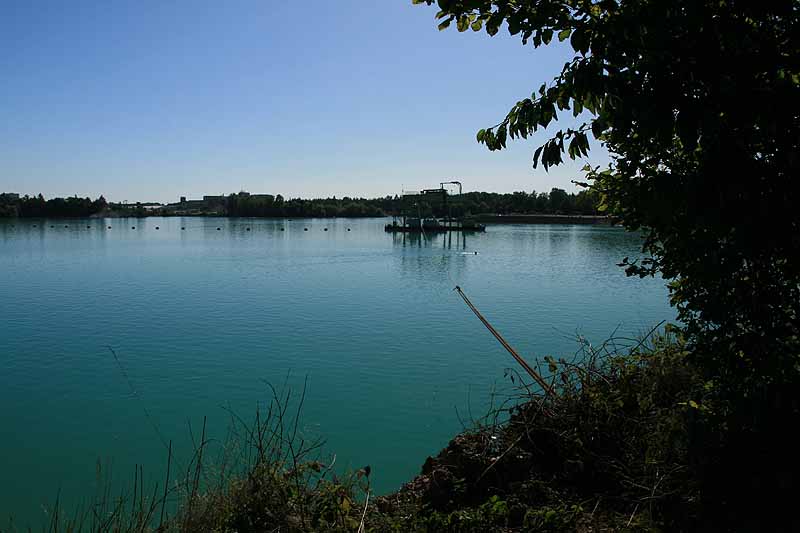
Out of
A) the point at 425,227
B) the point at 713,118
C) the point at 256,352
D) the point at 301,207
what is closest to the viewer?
the point at 713,118

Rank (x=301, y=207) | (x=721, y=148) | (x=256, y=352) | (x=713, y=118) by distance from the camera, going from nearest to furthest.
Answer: (x=713, y=118) → (x=721, y=148) → (x=256, y=352) → (x=301, y=207)

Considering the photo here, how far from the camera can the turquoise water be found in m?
8.30

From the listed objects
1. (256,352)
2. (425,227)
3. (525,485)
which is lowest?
(256,352)

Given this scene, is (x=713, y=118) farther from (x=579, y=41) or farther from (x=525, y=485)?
(x=525, y=485)

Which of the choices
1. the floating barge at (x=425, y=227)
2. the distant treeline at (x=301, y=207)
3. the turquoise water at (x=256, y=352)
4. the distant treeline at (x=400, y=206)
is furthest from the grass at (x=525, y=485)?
the distant treeline at (x=400, y=206)

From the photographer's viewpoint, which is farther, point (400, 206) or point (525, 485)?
point (400, 206)

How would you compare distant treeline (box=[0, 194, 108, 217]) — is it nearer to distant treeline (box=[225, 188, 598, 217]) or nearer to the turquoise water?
distant treeline (box=[225, 188, 598, 217])

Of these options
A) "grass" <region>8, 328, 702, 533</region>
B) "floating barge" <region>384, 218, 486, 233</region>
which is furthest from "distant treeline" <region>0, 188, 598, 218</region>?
"grass" <region>8, 328, 702, 533</region>

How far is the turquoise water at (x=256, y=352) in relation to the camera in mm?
8297

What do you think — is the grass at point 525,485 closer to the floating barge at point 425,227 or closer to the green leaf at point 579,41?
the green leaf at point 579,41

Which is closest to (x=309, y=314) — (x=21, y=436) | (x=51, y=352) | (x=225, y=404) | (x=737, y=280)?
(x=51, y=352)

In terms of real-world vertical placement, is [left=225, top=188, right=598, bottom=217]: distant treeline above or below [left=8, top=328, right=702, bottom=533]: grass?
above

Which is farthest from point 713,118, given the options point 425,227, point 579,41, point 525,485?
point 425,227

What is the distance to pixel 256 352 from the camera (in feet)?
44.0
